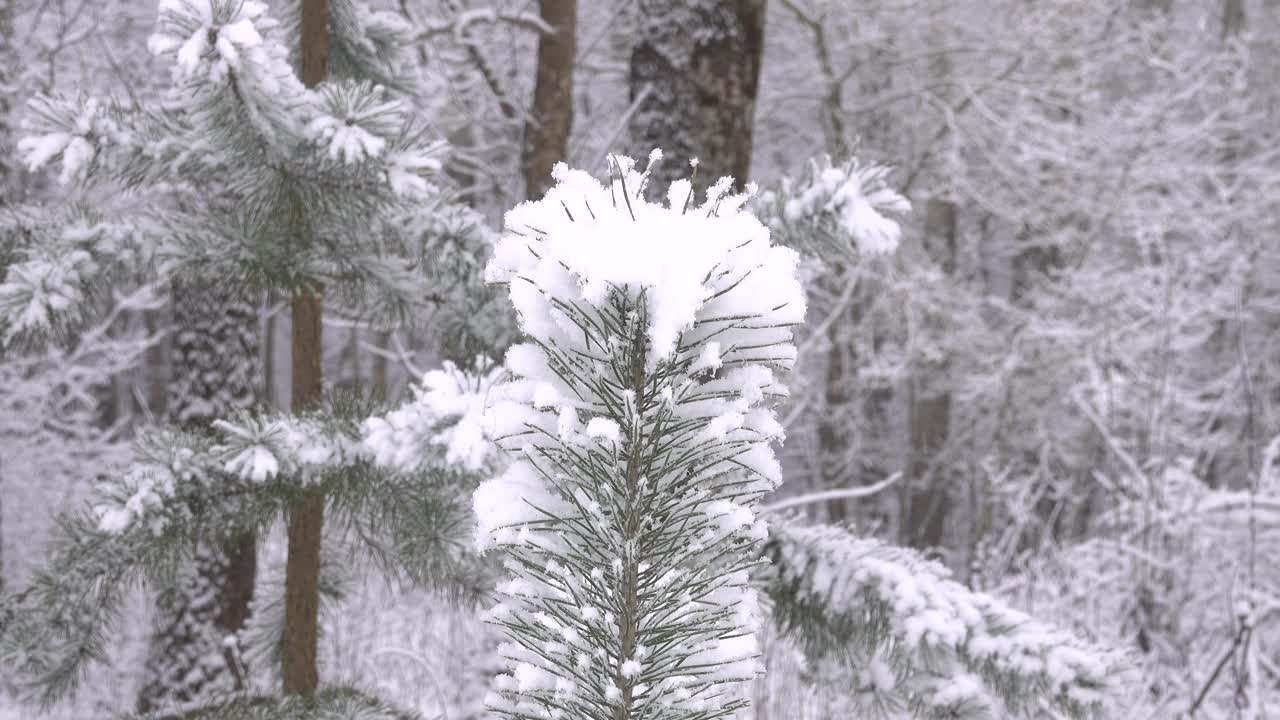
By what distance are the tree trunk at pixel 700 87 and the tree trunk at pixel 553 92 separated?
4.52ft

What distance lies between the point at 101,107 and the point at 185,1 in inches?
21.7

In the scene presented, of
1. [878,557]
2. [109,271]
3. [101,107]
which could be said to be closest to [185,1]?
[101,107]

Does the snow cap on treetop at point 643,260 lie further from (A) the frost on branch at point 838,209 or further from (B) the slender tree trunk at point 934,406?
(B) the slender tree trunk at point 934,406

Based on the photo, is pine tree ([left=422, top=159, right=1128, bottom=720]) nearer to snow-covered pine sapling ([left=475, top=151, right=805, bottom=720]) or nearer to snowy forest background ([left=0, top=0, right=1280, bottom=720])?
snow-covered pine sapling ([left=475, top=151, right=805, bottom=720])

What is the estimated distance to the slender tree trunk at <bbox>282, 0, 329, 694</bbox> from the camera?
5.56ft

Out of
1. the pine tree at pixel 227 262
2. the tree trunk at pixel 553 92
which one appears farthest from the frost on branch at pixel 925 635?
the tree trunk at pixel 553 92

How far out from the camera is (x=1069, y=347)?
9.86 meters

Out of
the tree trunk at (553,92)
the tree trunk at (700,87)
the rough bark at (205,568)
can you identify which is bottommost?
the rough bark at (205,568)

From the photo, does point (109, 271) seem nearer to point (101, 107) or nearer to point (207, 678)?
point (101, 107)

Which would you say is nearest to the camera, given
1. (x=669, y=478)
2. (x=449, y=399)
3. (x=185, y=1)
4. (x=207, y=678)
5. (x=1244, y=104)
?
(x=669, y=478)

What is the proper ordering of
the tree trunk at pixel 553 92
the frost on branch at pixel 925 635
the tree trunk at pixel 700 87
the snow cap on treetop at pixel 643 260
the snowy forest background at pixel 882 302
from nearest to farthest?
the snow cap on treetop at pixel 643 260 → the frost on branch at pixel 925 635 → the snowy forest background at pixel 882 302 → the tree trunk at pixel 700 87 → the tree trunk at pixel 553 92

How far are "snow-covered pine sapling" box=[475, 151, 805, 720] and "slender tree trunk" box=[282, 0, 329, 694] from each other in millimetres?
1034

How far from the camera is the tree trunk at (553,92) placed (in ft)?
13.5

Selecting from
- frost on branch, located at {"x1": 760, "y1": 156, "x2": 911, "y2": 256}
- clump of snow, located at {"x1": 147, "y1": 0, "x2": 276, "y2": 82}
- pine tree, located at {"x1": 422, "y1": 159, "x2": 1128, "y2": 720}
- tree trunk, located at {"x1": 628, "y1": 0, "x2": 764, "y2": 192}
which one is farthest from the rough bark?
pine tree, located at {"x1": 422, "y1": 159, "x2": 1128, "y2": 720}
